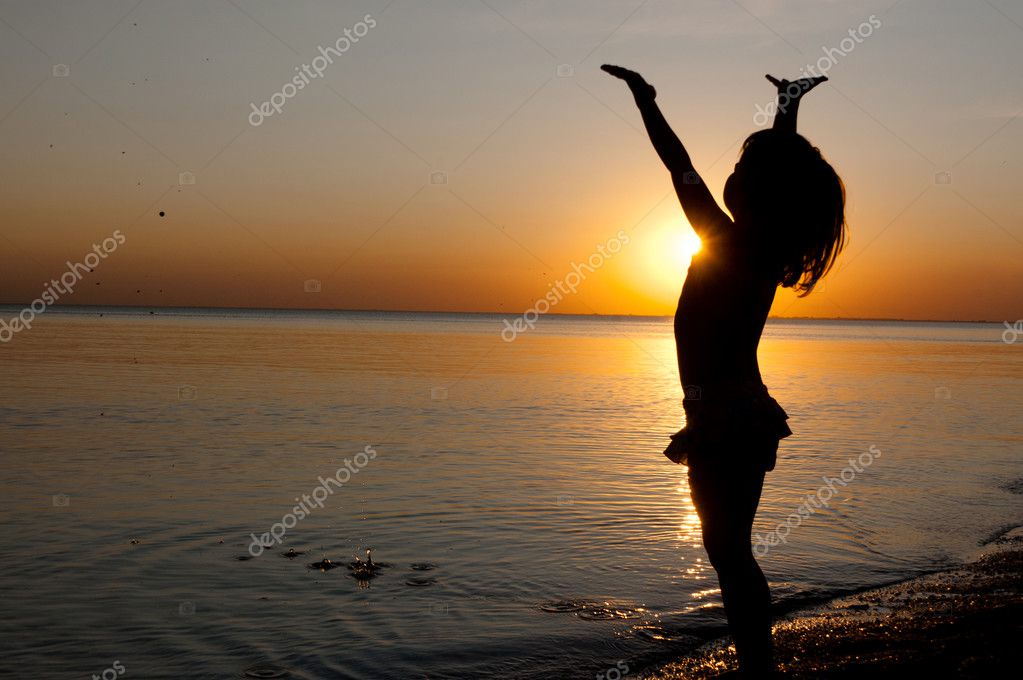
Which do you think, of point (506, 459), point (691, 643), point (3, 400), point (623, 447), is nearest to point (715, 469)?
point (691, 643)

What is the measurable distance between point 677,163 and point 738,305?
1.73 ft

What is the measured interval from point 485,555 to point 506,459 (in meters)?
5.13

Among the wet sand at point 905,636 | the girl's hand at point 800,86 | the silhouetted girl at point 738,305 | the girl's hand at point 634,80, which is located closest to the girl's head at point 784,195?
the silhouetted girl at point 738,305

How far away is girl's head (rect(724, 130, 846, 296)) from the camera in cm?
311

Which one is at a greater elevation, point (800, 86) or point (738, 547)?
point (800, 86)

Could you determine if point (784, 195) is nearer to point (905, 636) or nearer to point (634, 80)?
point (634, 80)

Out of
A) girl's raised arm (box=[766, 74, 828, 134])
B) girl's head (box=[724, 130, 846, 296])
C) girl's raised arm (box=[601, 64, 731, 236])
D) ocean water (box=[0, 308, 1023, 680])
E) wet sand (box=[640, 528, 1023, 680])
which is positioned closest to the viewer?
girl's raised arm (box=[601, 64, 731, 236])

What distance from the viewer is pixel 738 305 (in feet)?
10.2

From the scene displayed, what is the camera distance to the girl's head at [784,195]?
3.11 meters

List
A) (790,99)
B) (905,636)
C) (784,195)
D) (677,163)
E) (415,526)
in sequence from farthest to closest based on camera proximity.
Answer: (415,526) < (905,636) < (790,99) < (784,195) < (677,163)

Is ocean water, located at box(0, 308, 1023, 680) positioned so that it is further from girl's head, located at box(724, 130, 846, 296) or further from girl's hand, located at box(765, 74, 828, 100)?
girl's hand, located at box(765, 74, 828, 100)

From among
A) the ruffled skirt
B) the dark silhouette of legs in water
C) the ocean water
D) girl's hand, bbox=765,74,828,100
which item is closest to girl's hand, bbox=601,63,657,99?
girl's hand, bbox=765,74,828,100

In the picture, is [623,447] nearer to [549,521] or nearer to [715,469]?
[549,521]

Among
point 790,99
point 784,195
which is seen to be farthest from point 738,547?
point 790,99
